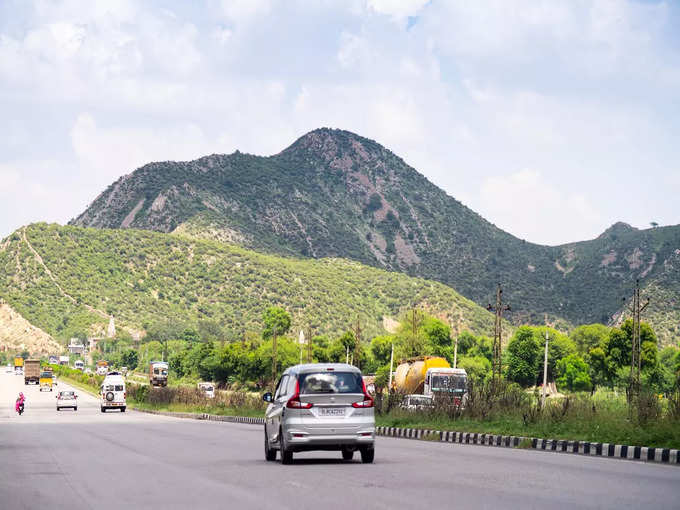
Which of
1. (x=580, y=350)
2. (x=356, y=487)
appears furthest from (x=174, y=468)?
(x=580, y=350)

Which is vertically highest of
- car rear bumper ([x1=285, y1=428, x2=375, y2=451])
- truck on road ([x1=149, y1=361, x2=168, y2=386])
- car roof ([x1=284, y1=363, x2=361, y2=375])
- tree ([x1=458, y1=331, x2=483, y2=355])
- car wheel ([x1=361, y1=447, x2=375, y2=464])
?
tree ([x1=458, y1=331, x2=483, y2=355])

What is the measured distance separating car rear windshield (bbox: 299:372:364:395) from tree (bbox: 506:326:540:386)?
10416cm

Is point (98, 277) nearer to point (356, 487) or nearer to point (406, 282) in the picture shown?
point (406, 282)

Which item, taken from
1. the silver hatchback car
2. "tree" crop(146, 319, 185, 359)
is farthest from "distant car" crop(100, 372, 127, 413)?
"tree" crop(146, 319, 185, 359)

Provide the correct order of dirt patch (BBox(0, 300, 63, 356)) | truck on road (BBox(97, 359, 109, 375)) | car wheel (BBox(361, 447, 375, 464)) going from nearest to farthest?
car wheel (BBox(361, 447, 375, 464)), truck on road (BBox(97, 359, 109, 375)), dirt patch (BBox(0, 300, 63, 356))

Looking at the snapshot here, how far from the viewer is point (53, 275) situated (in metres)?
175

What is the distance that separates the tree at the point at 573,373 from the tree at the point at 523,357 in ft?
13.9

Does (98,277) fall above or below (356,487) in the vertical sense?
above

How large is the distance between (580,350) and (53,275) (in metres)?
92.7

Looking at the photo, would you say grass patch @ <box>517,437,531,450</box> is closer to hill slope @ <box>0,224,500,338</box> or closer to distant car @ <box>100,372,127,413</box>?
distant car @ <box>100,372,127,413</box>

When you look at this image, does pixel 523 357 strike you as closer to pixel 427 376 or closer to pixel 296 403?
pixel 427 376

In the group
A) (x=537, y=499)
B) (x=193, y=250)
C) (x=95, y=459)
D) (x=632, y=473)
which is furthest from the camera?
A: (x=193, y=250)

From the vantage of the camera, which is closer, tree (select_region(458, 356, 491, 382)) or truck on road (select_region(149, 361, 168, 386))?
tree (select_region(458, 356, 491, 382))

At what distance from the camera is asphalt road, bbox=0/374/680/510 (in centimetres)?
1153
